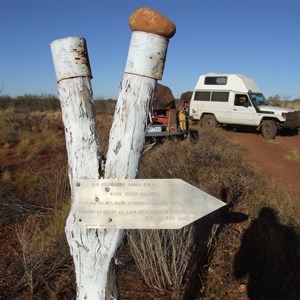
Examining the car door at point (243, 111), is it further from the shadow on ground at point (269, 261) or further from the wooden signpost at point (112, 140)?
the wooden signpost at point (112, 140)

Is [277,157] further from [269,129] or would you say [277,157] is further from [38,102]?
[38,102]

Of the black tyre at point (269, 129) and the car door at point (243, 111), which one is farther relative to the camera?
the car door at point (243, 111)

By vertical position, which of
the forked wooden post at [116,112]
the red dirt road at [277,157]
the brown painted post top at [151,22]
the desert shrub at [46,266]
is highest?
the brown painted post top at [151,22]

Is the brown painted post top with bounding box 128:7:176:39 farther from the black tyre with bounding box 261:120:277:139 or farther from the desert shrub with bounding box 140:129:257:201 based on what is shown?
the black tyre with bounding box 261:120:277:139

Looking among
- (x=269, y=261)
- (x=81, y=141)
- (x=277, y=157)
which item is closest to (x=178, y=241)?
(x=269, y=261)

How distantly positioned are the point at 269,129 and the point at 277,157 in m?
3.98

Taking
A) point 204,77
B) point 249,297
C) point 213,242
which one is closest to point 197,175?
point 213,242

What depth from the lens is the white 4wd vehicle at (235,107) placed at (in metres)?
15.0

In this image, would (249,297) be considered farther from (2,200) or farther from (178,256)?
(2,200)

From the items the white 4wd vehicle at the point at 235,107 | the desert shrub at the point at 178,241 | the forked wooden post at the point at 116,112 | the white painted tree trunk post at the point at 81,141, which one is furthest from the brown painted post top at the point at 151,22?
the white 4wd vehicle at the point at 235,107

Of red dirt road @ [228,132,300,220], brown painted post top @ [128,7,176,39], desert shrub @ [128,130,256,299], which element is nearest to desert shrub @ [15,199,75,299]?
desert shrub @ [128,130,256,299]

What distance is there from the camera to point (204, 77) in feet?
57.2

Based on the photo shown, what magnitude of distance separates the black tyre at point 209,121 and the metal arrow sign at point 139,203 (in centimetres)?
1543

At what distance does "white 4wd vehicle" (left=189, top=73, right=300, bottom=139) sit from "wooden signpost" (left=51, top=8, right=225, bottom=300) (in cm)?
1419
